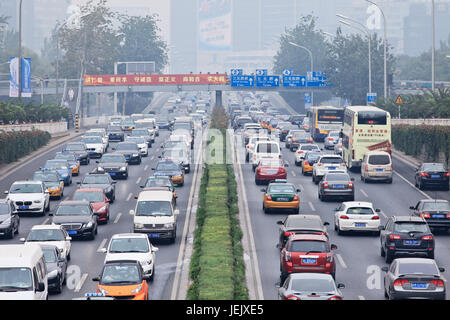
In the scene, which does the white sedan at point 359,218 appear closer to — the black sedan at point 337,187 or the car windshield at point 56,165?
the black sedan at point 337,187

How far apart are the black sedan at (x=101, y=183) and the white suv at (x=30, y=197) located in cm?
288

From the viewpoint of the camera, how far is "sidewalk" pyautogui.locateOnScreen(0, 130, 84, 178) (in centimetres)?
6144

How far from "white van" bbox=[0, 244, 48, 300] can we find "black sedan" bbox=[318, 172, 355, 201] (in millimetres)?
24753

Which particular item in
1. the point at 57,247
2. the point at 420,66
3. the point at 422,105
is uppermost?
→ the point at 420,66

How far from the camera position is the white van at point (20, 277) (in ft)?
76.7

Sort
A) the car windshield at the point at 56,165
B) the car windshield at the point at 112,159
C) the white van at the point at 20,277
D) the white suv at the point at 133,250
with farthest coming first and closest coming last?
the car windshield at the point at 112,159 < the car windshield at the point at 56,165 < the white suv at the point at 133,250 < the white van at the point at 20,277

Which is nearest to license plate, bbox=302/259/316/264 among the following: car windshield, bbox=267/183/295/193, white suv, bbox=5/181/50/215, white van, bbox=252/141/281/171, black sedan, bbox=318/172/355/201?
car windshield, bbox=267/183/295/193

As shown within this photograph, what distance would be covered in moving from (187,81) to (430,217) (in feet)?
275

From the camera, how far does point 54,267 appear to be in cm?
2850

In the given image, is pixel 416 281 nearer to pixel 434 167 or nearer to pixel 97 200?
pixel 97 200

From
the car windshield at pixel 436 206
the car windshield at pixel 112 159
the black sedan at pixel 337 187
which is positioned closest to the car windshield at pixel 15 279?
the car windshield at pixel 436 206

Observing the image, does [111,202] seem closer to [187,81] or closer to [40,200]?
[40,200]

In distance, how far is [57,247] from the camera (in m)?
30.4
